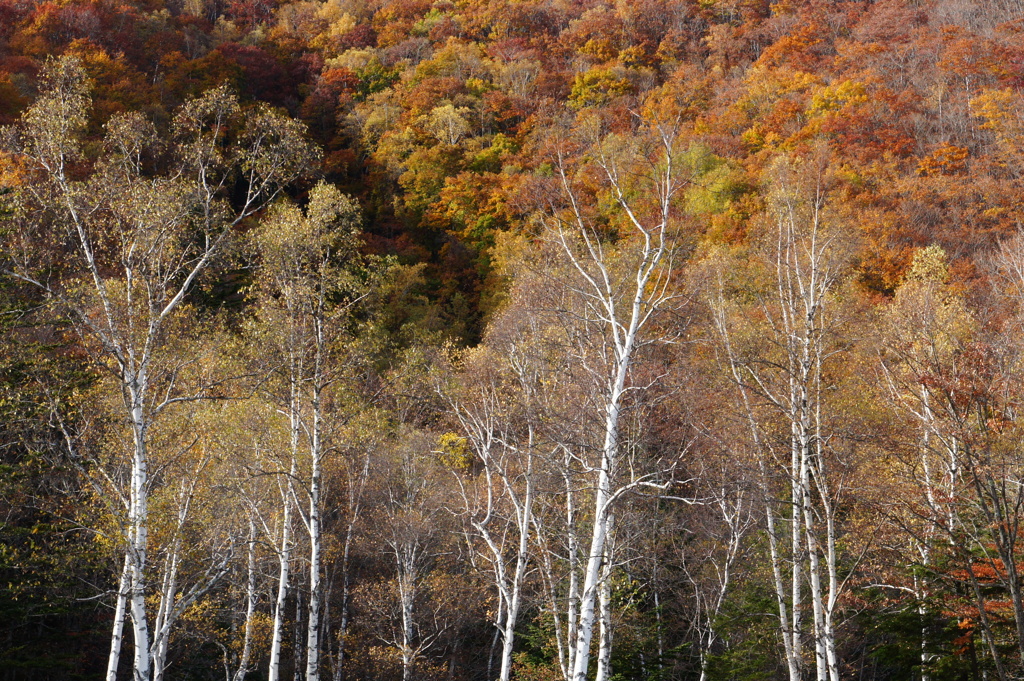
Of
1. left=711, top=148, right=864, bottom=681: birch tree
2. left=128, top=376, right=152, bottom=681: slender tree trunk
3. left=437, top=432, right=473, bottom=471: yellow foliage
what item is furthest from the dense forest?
left=437, top=432, right=473, bottom=471: yellow foliage

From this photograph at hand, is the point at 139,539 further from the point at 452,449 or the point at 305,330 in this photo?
the point at 452,449

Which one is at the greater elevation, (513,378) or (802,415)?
(513,378)

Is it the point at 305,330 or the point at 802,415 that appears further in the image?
the point at 305,330

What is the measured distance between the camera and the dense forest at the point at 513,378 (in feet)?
39.6

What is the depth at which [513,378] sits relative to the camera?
20.8 meters

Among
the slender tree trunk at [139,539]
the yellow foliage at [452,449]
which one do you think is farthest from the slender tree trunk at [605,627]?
the yellow foliage at [452,449]

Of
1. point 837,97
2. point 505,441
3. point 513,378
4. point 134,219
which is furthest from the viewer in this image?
point 837,97

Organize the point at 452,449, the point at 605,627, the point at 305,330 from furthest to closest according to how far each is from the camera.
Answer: the point at 452,449 < the point at 305,330 < the point at 605,627

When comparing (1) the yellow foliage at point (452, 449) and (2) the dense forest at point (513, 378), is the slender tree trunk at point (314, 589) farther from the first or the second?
(1) the yellow foliage at point (452, 449)

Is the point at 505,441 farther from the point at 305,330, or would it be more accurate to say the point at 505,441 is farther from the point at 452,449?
the point at 452,449

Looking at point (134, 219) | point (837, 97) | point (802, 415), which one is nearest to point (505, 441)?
point (802, 415)

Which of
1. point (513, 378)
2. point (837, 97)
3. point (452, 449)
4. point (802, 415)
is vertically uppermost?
point (837, 97)

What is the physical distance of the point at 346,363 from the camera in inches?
653

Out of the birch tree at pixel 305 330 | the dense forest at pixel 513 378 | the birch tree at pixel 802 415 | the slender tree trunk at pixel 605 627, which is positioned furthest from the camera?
the birch tree at pixel 305 330
